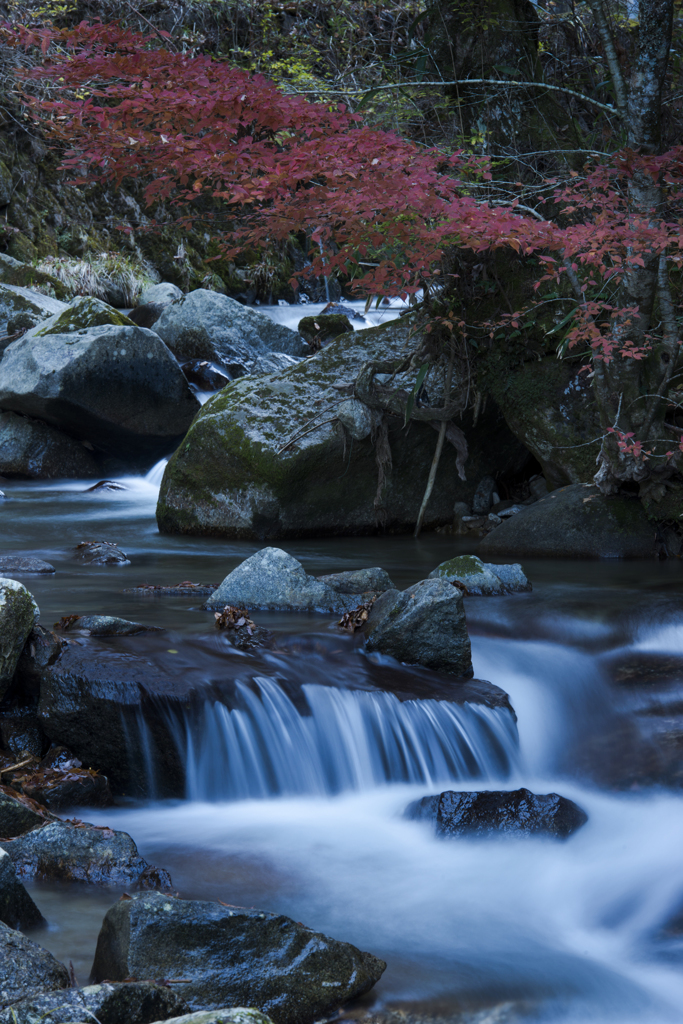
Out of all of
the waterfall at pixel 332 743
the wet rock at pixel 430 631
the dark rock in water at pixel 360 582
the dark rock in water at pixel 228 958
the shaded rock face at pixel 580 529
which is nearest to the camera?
the dark rock in water at pixel 228 958

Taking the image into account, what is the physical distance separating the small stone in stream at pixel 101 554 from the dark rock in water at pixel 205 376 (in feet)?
18.0

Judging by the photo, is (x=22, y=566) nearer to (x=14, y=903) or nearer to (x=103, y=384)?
(x=14, y=903)

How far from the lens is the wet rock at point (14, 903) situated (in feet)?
7.88

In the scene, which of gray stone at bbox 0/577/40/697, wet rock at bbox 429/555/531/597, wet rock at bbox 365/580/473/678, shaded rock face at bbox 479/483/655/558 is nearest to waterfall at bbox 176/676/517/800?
wet rock at bbox 365/580/473/678

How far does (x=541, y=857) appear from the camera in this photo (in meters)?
3.30

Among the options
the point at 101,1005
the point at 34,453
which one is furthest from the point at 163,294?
the point at 101,1005

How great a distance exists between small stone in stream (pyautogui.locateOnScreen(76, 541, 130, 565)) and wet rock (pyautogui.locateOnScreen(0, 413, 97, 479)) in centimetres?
469

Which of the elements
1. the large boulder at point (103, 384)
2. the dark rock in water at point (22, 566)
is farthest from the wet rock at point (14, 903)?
the large boulder at point (103, 384)

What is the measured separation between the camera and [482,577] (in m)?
5.91

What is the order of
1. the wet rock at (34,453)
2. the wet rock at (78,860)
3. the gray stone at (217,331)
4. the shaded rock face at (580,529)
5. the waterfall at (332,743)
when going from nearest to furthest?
the wet rock at (78,860), the waterfall at (332,743), the shaded rock face at (580,529), the wet rock at (34,453), the gray stone at (217,331)

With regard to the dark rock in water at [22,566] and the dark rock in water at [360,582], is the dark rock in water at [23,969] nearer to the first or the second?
the dark rock in water at [360,582]

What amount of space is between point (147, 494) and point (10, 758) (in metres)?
7.20

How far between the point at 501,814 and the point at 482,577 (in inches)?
103

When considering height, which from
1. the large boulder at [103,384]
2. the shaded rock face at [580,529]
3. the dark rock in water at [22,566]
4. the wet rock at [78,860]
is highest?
the large boulder at [103,384]
